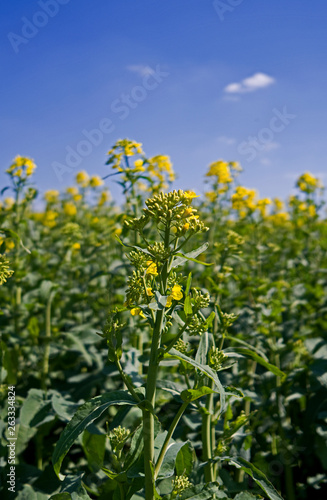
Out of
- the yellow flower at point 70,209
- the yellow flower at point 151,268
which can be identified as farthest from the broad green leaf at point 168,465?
the yellow flower at point 70,209

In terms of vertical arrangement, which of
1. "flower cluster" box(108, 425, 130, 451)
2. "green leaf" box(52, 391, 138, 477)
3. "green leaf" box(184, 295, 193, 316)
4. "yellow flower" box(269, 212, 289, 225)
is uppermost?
"yellow flower" box(269, 212, 289, 225)

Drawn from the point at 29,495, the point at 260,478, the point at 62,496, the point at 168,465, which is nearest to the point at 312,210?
the point at 260,478

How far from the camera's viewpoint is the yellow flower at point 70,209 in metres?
7.61

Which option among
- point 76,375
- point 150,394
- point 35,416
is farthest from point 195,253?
point 76,375

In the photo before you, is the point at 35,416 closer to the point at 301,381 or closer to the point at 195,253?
the point at 195,253

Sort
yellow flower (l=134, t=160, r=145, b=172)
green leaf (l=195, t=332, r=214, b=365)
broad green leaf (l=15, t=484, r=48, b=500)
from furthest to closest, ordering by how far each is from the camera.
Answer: yellow flower (l=134, t=160, r=145, b=172)
broad green leaf (l=15, t=484, r=48, b=500)
green leaf (l=195, t=332, r=214, b=365)

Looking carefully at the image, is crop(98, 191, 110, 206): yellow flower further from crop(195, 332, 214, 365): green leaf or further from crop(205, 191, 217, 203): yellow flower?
crop(195, 332, 214, 365): green leaf

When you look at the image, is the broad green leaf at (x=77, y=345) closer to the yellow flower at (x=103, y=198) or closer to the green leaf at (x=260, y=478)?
the green leaf at (x=260, y=478)

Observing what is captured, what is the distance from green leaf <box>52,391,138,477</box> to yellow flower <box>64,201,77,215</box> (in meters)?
6.17

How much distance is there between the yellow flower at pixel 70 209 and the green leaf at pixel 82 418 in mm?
6165

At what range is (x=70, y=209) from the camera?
25.6 feet

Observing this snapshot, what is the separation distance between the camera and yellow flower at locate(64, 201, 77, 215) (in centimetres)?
761

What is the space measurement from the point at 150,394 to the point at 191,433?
1.68 metres

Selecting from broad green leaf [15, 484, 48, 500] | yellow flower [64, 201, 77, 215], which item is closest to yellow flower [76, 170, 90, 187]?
yellow flower [64, 201, 77, 215]
